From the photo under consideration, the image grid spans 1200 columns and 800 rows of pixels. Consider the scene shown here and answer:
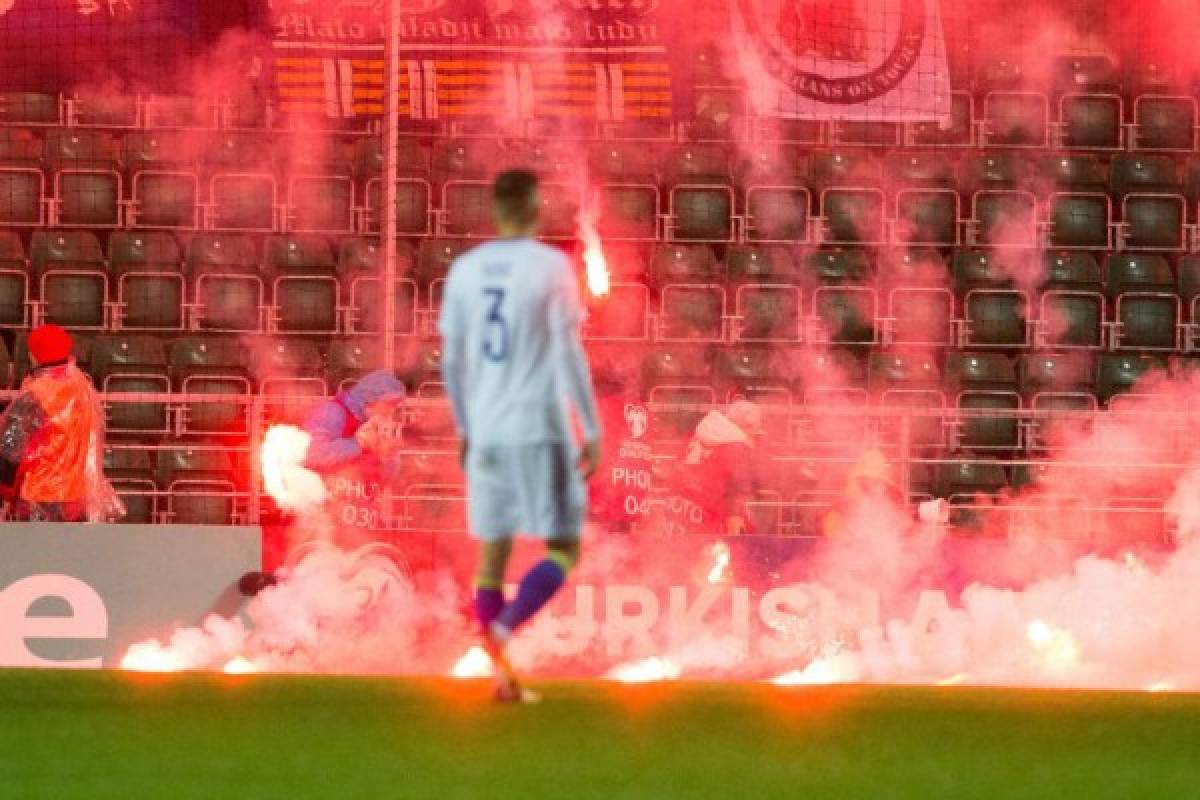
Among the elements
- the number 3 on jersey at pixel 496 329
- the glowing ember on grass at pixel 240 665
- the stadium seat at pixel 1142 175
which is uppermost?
the stadium seat at pixel 1142 175

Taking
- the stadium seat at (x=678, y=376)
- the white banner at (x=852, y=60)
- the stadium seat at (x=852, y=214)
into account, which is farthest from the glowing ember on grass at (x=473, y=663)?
the stadium seat at (x=852, y=214)

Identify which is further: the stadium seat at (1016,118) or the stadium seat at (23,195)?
the stadium seat at (1016,118)

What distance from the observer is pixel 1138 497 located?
630 inches

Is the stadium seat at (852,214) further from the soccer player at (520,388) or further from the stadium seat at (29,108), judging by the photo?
the soccer player at (520,388)

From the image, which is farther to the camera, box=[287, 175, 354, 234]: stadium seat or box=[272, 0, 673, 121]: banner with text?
box=[287, 175, 354, 234]: stadium seat

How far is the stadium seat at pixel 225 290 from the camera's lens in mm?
17688

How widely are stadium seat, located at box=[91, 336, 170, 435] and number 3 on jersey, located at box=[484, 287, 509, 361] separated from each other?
10087 mm

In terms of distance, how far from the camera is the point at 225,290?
58.3ft

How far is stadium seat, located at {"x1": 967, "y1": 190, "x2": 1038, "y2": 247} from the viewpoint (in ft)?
60.6

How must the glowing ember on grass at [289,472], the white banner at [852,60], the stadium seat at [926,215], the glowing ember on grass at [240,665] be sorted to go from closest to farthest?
the glowing ember on grass at [240,665], the glowing ember on grass at [289,472], the white banner at [852,60], the stadium seat at [926,215]

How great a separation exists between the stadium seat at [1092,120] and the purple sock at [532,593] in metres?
13.0

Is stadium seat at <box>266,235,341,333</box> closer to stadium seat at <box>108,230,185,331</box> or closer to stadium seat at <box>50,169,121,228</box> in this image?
stadium seat at <box>108,230,185,331</box>

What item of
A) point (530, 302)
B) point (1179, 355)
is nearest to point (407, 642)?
point (530, 302)

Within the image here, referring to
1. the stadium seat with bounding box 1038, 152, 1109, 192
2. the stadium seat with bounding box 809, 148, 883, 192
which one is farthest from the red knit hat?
the stadium seat with bounding box 1038, 152, 1109, 192
